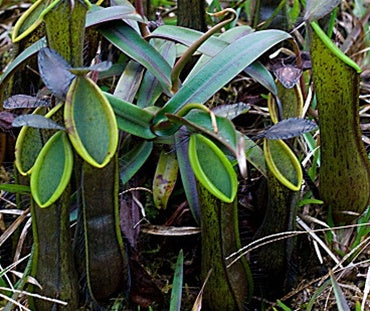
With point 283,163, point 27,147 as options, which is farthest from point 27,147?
point 283,163

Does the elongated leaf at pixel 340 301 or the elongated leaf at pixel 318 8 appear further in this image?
the elongated leaf at pixel 318 8

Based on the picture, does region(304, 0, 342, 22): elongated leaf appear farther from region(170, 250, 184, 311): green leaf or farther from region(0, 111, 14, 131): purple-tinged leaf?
region(0, 111, 14, 131): purple-tinged leaf

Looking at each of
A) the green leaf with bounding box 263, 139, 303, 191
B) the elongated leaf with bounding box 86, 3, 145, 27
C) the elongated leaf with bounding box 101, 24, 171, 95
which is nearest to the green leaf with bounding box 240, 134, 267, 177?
the green leaf with bounding box 263, 139, 303, 191

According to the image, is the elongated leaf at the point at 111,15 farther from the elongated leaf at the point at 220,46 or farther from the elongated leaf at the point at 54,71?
the elongated leaf at the point at 54,71

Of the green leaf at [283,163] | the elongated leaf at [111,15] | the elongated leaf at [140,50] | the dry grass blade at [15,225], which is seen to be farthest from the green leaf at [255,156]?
the dry grass blade at [15,225]

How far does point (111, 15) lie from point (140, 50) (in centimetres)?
9

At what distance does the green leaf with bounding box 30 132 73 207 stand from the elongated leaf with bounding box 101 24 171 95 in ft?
1.12

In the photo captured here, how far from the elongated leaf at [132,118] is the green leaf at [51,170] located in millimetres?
207

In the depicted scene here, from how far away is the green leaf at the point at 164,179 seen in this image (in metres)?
1.13

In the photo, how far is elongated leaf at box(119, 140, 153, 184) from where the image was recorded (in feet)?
3.72

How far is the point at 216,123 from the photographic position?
93cm

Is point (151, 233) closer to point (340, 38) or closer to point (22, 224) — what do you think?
point (22, 224)

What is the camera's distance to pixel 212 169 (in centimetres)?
90

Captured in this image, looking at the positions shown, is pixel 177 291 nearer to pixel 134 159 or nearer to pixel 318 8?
pixel 134 159
